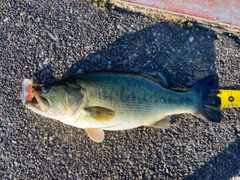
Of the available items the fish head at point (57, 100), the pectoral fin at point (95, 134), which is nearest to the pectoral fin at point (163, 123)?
the pectoral fin at point (95, 134)

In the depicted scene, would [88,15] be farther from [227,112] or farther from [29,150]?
[227,112]

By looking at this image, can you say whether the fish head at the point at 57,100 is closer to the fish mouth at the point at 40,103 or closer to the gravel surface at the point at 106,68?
the fish mouth at the point at 40,103

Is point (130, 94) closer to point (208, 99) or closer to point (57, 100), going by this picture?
point (57, 100)

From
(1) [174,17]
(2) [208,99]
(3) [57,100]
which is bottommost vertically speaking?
(3) [57,100]

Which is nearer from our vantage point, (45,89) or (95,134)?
(45,89)

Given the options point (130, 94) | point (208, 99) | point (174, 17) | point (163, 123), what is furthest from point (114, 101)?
point (174, 17)

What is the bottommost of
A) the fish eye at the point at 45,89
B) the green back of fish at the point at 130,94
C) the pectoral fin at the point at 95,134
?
the pectoral fin at the point at 95,134

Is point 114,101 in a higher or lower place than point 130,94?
lower

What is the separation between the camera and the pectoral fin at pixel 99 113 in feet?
10.7

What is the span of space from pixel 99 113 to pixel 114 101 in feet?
0.69

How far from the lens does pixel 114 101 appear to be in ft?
10.9

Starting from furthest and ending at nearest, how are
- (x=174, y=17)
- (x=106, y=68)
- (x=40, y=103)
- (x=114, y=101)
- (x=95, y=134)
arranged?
(x=174, y=17) < (x=106, y=68) < (x=95, y=134) < (x=114, y=101) < (x=40, y=103)

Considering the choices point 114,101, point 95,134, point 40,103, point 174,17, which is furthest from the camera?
point 174,17

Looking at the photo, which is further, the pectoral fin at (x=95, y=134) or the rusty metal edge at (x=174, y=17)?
the rusty metal edge at (x=174, y=17)
